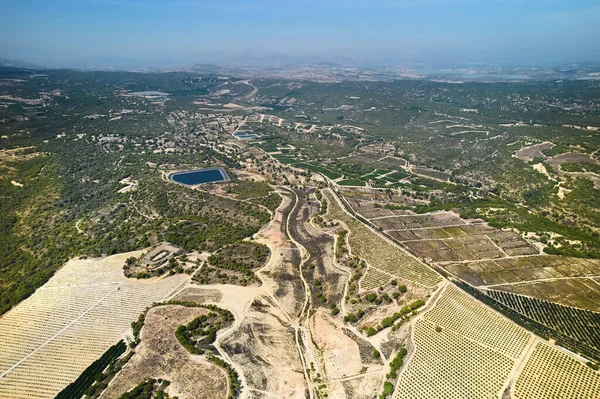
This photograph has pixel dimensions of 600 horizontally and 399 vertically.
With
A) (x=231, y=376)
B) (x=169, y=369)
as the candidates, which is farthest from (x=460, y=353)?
(x=169, y=369)

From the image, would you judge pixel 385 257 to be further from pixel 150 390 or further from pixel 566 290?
pixel 150 390

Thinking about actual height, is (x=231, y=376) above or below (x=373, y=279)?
below

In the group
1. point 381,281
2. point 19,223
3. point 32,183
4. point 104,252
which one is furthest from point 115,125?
point 381,281

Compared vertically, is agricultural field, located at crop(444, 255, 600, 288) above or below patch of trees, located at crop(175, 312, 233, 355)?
above

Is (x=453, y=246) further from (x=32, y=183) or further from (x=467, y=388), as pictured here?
(x=32, y=183)

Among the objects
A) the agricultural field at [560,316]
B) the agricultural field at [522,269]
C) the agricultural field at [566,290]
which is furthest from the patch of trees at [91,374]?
the agricultural field at [566,290]

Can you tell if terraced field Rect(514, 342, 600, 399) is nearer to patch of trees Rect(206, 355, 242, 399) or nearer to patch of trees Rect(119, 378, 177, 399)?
patch of trees Rect(206, 355, 242, 399)

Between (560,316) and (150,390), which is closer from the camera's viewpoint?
(150,390)

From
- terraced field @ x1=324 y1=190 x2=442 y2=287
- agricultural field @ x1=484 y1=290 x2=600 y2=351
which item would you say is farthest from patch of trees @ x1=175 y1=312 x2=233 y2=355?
agricultural field @ x1=484 y1=290 x2=600 y2=351

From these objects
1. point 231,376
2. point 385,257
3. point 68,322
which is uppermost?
point 385,257
